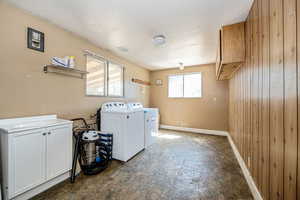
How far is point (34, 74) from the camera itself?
1.86 m

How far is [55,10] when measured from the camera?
1.74 meters

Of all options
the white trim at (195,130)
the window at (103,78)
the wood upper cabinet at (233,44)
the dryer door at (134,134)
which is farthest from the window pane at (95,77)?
the white trim at (195,130)

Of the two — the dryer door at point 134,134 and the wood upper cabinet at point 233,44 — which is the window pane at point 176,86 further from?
the wood upper cabinet at point 233,44

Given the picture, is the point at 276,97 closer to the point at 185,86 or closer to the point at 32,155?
the point at 32,155

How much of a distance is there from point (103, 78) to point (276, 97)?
307cm

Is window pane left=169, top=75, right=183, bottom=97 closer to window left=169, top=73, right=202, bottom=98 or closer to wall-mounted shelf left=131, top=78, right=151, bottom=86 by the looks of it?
window left=169, top=73, right=202, bottom=98

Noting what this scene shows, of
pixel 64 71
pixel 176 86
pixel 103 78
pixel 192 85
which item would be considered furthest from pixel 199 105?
pixel 64 71

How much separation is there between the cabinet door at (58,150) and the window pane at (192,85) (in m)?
4.02

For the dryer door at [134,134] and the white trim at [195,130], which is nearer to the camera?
the dryer door at [134,134]

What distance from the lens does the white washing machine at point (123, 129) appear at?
2.39 m

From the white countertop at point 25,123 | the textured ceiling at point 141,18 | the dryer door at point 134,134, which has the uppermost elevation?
the textured ceiling at point 141,18

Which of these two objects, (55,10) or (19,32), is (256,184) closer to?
(55,10)

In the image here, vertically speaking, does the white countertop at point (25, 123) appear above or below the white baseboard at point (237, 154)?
above

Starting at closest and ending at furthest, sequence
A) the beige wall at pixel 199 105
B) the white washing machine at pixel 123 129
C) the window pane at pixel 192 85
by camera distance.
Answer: the white washing machine at pixel 123 129, the beige wall at pixel 199 105, the window pane at pixel 192 85
